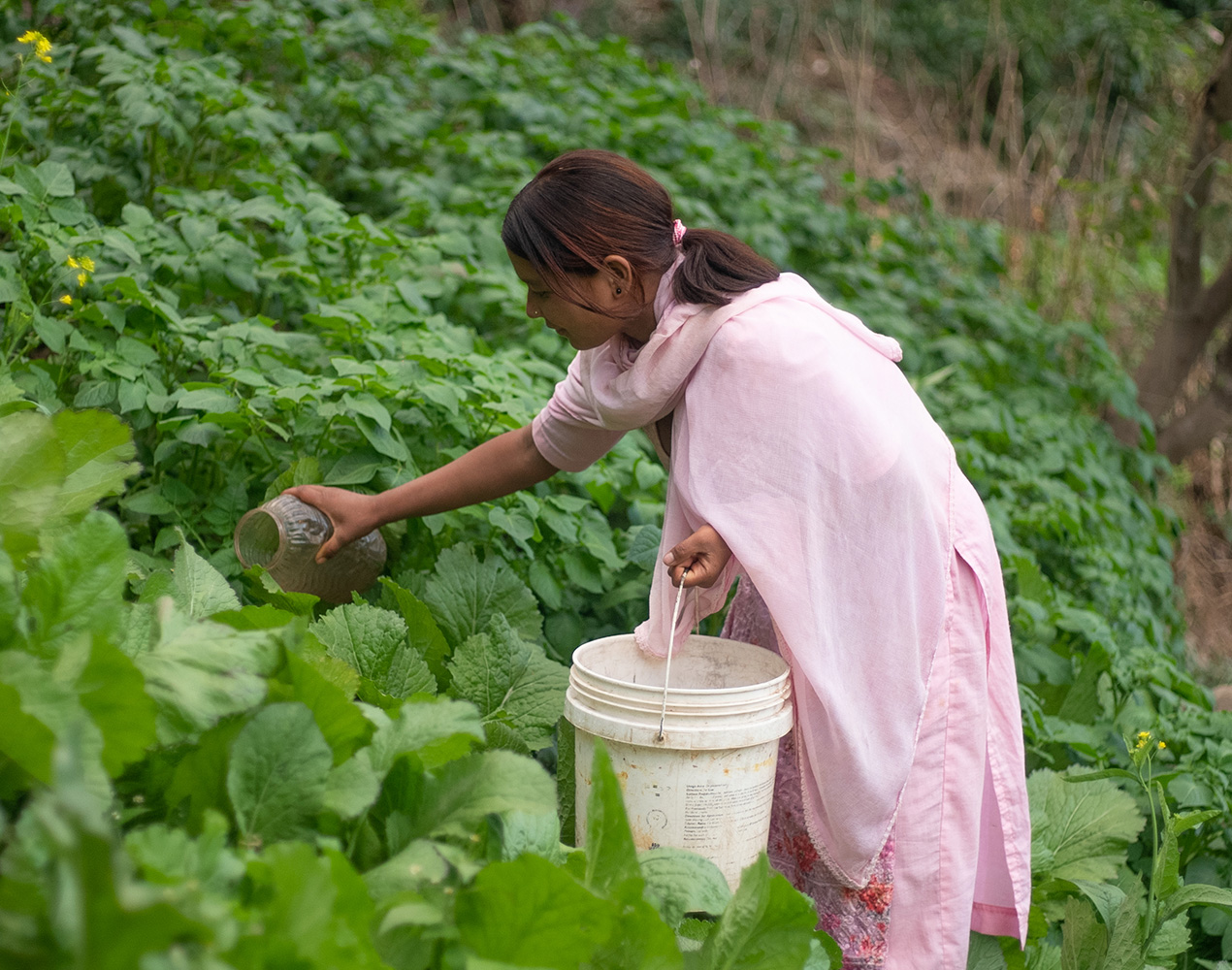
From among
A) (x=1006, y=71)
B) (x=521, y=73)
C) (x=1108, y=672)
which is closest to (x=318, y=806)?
(x=1108, y=672)

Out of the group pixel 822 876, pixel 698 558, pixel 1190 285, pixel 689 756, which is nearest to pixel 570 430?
pixel 698 558

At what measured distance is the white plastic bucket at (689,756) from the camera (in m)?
1.56

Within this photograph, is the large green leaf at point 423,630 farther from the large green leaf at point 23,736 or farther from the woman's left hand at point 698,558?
the large green leaf at point 23,736

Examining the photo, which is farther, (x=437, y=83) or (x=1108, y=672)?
(x=437, y=83)

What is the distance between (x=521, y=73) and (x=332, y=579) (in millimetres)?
3541

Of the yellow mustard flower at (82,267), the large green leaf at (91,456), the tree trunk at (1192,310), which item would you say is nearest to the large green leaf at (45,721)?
the large green leaf at (91,456)

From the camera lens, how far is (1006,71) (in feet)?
22.9

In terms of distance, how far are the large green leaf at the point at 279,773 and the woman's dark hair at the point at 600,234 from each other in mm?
996

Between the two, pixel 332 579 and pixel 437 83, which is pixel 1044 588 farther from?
pixel 437 83

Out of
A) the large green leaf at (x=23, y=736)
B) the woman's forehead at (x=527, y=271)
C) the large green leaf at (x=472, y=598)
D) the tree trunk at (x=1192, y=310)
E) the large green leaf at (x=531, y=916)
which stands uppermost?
the large green leaf at (x=23, y=736)

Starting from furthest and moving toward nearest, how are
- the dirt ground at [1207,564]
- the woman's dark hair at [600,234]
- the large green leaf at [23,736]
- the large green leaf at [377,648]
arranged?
the dirt ground at [1207,564]
the woman's dark hair at [600,234]
the large green leaf at [377,648]
the large green leaf at [23,736]

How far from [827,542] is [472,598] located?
72 centimetres

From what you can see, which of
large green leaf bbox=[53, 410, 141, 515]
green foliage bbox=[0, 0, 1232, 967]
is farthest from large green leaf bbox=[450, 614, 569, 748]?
large green leaf bbox=[53, 410, 141, 515]

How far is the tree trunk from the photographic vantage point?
5.42m
